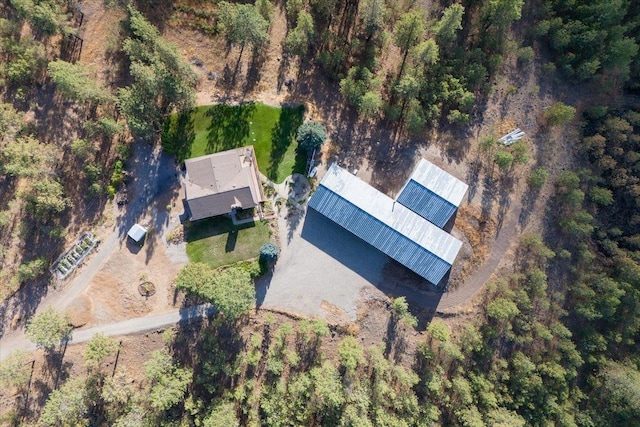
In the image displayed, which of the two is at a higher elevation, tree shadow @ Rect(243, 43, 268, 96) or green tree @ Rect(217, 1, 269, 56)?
green tree @ Rect(217, 1, 269, 56)

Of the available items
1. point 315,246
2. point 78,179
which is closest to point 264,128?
point 315,246

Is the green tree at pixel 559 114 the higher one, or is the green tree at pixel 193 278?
the green tree at pixel 559 114

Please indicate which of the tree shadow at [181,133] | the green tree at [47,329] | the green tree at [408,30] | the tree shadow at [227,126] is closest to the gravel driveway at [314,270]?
the tree shadow at [227,126]

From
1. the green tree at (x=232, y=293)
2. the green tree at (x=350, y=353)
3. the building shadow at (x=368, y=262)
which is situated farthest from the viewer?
the building shadow at (x=368, y=262)

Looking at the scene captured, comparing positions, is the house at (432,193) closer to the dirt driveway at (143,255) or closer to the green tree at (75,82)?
the dirt driveway at (143,255)

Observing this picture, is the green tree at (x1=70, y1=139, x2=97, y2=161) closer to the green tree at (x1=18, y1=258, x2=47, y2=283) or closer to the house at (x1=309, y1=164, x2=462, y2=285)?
the green tree at (x1=18, y1=258, x2=47, y2=283)

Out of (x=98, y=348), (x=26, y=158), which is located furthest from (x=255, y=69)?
(x=98, y=348)

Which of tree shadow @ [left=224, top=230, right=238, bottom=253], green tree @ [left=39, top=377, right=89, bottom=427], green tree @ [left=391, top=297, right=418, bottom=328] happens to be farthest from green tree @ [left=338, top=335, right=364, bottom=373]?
green tree @ [left=39, top=377, right=89, bottom=427]
